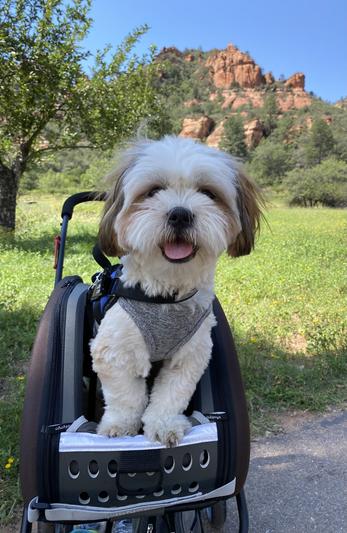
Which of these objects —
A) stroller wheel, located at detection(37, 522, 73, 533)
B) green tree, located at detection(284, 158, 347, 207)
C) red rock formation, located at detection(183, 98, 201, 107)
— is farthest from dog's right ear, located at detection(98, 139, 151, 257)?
red rock formation, located at detection(183, 98, 201, 107)

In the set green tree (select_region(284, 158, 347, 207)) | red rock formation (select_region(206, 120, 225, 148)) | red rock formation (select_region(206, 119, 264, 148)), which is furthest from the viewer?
red rock formation (select_region(206, 119, 264, 148))

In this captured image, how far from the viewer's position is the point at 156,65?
1128 centimetres

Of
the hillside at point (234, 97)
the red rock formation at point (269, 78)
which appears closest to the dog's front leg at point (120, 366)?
the hillside at point (234, 97)

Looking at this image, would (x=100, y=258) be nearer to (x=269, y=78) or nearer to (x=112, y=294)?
(x=112, y=294)

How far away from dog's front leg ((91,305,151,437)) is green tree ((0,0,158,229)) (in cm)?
791

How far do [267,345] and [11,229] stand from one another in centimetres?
779

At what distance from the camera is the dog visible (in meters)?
1.65

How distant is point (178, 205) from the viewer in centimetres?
162

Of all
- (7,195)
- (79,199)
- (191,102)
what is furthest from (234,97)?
(79,199)

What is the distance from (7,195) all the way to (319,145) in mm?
49124

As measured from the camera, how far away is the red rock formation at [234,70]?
347 ft

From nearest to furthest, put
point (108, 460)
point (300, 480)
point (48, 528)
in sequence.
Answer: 1. point (108, 460)
2. point (48, 528)
3. point (300, 480)

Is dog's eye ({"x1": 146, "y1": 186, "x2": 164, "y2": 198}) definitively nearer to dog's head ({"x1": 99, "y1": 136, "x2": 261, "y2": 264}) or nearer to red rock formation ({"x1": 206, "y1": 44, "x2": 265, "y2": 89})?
dog's head ({"x1": 99, "y1": 136, "x2": 261, "y2": 264})

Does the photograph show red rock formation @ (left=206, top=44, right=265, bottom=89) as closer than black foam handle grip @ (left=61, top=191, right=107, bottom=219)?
No
